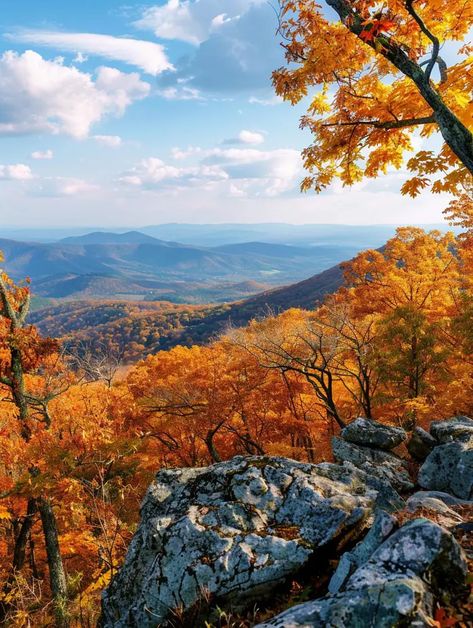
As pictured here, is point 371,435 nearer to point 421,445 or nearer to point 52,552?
point 421,445

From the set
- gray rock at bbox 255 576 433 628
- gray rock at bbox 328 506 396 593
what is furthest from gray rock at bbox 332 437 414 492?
gray rock at bbox 255 576 433 628

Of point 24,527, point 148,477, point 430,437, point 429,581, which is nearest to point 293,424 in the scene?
point 148,477

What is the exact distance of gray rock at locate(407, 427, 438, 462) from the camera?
41.7 ft

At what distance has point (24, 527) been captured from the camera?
18.9 meters

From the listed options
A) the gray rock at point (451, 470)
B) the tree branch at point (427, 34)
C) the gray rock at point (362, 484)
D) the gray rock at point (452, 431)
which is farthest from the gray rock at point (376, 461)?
the tree branch at point (427, 34)

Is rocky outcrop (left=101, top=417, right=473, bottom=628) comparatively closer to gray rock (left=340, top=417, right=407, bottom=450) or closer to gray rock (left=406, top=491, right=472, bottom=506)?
gray rock (left=406, top=491, right=472, bottom=506)

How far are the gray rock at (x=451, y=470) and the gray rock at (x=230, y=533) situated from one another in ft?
11.5

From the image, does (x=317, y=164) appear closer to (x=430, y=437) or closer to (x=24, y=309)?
(x=430, y=437)

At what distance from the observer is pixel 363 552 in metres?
5.17

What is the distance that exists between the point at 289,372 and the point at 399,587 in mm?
20522

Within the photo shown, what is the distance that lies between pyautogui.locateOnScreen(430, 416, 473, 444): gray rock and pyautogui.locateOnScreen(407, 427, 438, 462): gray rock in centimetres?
37

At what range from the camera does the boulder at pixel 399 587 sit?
388cm

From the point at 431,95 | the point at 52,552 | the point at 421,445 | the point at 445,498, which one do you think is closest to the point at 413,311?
the point at 421,445

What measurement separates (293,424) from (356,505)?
17353 mm
